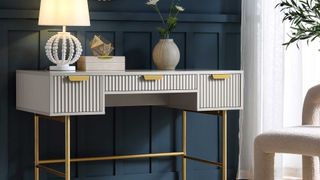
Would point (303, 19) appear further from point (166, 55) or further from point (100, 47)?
point (100, 47)

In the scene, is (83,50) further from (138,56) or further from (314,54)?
(314,54)

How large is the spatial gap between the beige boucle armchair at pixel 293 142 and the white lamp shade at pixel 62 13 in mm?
1226

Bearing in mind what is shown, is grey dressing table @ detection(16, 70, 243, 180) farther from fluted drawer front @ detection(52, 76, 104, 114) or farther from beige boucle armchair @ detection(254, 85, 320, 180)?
beige boucle armchair @ detection(254, 85, 320, 180)

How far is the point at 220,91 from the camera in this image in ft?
13.4

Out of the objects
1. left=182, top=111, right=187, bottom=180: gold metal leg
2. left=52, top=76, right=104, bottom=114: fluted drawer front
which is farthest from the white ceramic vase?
left=52, top=76, right=104, bottom=114: fluted drawer front

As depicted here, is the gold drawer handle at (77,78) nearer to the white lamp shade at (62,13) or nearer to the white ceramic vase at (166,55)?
the white lamp shade at (62,13)

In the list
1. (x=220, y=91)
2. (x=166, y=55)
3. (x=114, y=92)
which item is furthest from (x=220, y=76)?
(x=114, y=92)

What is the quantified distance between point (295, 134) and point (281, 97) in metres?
1.52

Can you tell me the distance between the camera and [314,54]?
181 inches

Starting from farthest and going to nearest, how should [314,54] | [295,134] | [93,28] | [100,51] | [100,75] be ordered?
A: [314,54] → [93,28] → [100,51] → [100,75] → [295,134]

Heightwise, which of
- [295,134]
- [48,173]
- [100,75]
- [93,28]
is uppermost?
[93,28]

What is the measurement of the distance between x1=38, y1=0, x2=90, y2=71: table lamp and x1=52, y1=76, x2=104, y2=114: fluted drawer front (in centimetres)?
27

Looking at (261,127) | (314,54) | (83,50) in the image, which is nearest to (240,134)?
(261,127)

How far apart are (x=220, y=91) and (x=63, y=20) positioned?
3.00ft
